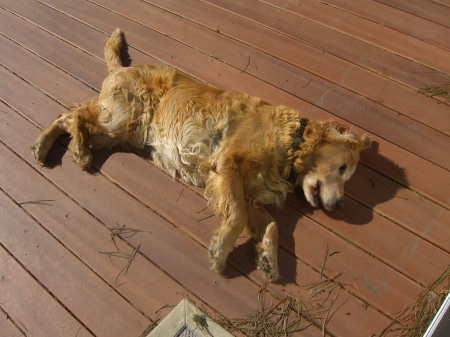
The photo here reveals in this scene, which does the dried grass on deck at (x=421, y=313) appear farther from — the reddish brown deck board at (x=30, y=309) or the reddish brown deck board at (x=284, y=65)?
the reddish brown deck board at (x=30, y=309)

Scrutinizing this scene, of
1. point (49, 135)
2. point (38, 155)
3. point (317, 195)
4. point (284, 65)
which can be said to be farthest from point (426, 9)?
point (38, 155)

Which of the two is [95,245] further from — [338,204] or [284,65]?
[284,65]

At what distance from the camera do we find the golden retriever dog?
9.45 ft

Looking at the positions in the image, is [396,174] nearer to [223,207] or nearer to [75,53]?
[223,207]

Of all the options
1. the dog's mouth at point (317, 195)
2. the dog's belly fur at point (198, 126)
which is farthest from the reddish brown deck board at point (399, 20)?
the dog's mouth at point (317, 195)

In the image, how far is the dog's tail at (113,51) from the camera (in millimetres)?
3988

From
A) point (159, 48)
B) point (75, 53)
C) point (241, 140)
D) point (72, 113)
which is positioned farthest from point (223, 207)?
point (75, 53)

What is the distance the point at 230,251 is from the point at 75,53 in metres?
2.97

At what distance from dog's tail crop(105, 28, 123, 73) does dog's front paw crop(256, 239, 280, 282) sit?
2.43 meters

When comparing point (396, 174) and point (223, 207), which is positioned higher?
point (396, 174)

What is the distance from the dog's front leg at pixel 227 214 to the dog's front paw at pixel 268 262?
8.5 inches

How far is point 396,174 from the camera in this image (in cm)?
318

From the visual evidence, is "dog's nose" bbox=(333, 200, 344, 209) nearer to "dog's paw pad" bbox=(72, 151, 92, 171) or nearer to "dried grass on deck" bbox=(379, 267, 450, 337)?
"dried grass on deck" bbox=(379, 267, 450, 337)

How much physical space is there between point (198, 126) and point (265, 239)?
1079mm
